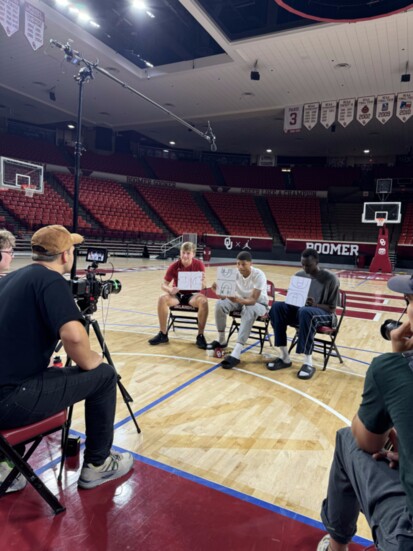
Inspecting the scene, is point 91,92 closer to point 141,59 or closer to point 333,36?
point 141,59

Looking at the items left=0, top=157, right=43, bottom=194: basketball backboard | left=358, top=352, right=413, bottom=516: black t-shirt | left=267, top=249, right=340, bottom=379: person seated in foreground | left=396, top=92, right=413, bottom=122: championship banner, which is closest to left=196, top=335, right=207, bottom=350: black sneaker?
left=267, top=249, right=340, bottom=379: person seated in foreground

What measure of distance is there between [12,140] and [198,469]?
23.4 meters

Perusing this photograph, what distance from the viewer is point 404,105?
45.0 ft

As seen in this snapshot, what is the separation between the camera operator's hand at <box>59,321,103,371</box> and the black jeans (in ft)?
0.20

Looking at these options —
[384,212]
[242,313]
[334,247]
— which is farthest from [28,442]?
[334,247]

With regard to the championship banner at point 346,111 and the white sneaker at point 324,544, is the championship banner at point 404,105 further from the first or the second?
the white sneaker at point 324,544

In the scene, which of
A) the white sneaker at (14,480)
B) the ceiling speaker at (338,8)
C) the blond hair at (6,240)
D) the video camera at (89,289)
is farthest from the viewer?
the ceiling speaker at (338,8)

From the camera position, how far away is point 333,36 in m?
10.3

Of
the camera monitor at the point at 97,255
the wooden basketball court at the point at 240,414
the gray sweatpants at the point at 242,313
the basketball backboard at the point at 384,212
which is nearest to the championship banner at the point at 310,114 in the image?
the basketball backboard at the point at 384,212

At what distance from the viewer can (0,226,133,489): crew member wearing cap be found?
169 centimetres

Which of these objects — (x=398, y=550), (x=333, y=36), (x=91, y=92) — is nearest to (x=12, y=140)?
(x=91, y=92)

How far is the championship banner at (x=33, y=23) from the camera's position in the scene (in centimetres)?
918

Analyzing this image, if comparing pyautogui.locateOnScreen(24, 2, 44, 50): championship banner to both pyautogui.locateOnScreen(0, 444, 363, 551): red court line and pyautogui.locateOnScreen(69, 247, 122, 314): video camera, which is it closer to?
pyautogui.locateOnScreen(69, 247, 122, 314): video camera

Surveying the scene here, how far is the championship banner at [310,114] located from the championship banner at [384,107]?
2.42 metres
